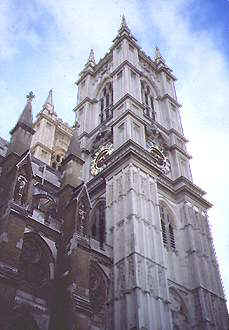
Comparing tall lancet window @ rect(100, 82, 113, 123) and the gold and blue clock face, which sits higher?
tall lancet window @ rect(100, 82, 113, 123)

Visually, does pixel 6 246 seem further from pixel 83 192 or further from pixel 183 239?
pixel 183 239

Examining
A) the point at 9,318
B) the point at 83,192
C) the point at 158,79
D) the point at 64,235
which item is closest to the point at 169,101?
the point at 158,79

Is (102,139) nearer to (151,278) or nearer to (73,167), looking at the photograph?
(73,167)

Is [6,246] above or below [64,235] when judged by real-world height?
below

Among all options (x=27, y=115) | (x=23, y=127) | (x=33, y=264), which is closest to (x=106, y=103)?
(x=27, y=115)

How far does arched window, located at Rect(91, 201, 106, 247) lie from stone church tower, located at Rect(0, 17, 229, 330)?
0.08m

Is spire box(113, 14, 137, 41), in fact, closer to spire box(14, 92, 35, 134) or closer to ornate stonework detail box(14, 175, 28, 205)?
spire box(14, 92, 35, 134)

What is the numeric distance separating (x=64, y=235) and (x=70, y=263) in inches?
96.2

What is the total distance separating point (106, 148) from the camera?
34.8 meters

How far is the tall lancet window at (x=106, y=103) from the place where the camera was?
39062 mm

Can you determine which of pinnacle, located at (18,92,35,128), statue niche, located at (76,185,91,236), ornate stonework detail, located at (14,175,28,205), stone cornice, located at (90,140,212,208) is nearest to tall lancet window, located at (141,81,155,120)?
stone cornice, located at (90,140,212,208)

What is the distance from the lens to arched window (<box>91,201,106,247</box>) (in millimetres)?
29625

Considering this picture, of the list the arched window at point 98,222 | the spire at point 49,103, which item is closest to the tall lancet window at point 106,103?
the spire at point 49,103

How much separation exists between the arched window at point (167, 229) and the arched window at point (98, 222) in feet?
12.8
